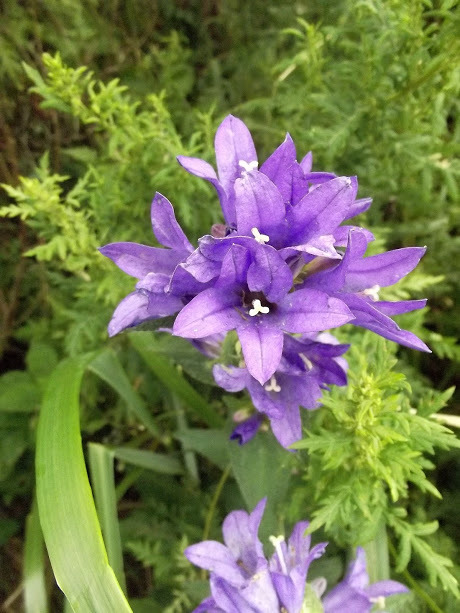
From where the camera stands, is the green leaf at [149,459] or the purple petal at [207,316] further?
the green leaf at [149,459]

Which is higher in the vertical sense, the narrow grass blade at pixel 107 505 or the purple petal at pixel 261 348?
the purple petal at pixel 261 348

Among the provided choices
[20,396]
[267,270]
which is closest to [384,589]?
[267,270]

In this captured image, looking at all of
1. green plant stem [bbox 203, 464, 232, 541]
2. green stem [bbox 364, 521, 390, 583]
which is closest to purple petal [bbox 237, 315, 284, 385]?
green stem [bbox 364, 521, 390, 583]

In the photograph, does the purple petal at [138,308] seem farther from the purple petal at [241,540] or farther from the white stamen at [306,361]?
the purple petal at [241,540]

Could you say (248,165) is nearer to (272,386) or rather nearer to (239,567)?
(272,386)

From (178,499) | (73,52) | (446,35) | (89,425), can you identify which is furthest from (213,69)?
(178,499)

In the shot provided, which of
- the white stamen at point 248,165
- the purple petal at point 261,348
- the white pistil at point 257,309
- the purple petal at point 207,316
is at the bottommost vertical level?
the purple petal at point 261,348

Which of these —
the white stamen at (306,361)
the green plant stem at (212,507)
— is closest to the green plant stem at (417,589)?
the green plant stem at (212,507)
